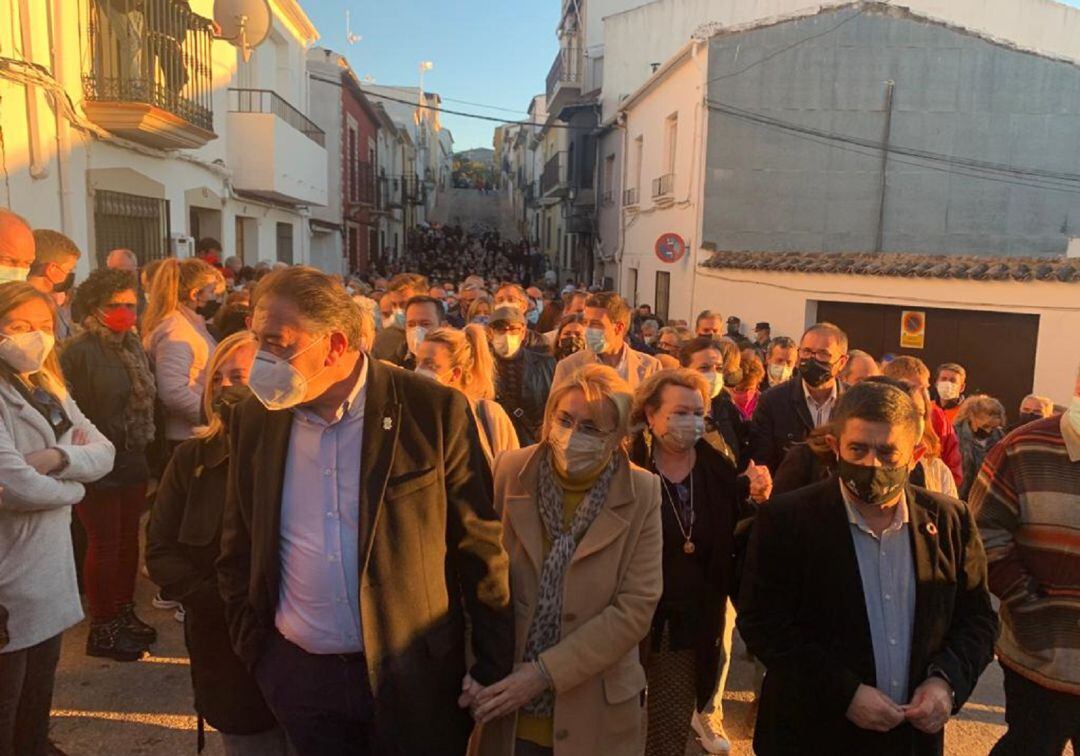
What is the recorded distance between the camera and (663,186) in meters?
18.2

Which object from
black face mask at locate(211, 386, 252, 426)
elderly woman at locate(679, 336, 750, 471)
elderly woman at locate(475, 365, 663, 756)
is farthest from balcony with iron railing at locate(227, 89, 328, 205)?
elderly woman at locate(475, 365, 663, 756)

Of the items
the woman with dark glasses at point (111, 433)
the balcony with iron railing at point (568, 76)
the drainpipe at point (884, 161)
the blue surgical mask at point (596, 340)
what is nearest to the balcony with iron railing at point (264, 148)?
the woman with dark glasses at point (111, 433)

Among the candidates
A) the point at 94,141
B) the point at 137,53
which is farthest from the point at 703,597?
the point at 137,53

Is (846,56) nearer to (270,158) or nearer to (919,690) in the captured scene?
(270,158)

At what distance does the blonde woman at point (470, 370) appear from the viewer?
344cm

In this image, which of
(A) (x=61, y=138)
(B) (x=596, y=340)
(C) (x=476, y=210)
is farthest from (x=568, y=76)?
(C) (x=476, y=210)

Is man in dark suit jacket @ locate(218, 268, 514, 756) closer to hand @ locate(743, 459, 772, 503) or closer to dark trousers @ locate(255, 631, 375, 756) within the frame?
dark trousers @ locate(255, 631, 375, 756)

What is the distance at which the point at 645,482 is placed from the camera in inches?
108

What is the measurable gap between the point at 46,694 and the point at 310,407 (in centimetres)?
177

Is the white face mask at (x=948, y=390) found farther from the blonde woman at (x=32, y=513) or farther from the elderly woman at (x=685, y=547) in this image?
the blonde woman at (x=32, y=513)

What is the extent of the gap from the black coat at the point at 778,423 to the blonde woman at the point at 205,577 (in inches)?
115

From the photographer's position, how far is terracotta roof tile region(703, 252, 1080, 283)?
29.5ft

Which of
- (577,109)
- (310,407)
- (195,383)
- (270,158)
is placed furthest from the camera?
(577,109)

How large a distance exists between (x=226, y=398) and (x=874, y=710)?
2.37 m
